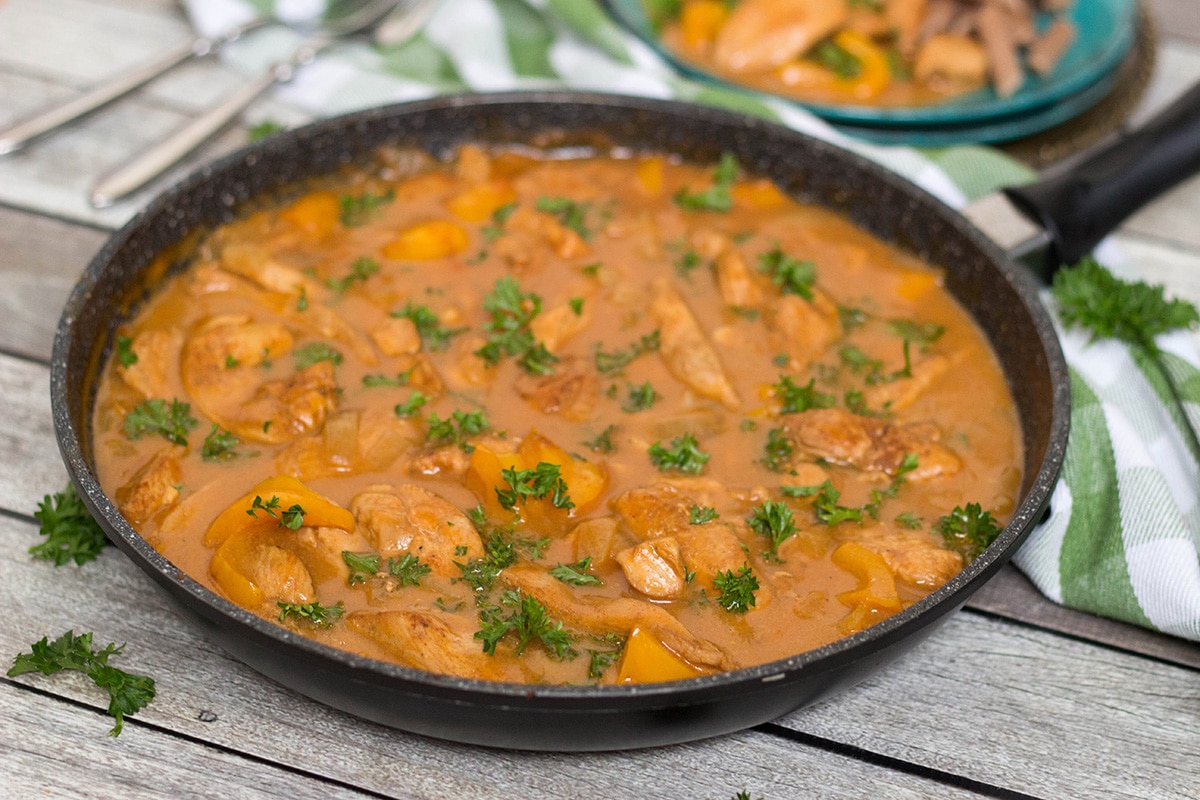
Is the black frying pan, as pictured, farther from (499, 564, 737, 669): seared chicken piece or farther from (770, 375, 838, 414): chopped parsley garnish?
(770, 375, 838, 414): chopped parsley garnish

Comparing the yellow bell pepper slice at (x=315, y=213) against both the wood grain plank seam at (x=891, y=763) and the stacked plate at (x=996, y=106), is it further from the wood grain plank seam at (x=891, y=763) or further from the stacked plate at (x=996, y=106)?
the wood grain plank seam at (x=891, y=763)

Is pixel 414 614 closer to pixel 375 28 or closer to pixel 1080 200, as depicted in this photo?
pixel 1080 200

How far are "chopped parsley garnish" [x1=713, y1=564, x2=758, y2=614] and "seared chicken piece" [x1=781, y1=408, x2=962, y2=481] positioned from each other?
17.9 inches

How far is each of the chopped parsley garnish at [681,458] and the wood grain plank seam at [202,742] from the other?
37.1 inches

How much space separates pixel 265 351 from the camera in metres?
3.09

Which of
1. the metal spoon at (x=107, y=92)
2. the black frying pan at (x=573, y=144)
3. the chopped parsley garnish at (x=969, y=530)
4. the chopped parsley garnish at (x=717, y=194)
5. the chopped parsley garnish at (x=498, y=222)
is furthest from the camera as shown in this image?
the metal spoon at (x=107, y=92)

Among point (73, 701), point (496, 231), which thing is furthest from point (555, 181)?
point (73, 701)

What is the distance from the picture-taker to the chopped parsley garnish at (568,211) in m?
3.61

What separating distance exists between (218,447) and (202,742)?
670 mm

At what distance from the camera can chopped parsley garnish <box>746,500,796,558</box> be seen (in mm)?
2652

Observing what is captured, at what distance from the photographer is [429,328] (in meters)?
3.21

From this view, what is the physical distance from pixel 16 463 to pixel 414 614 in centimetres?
136

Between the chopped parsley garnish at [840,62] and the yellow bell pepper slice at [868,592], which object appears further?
the chopped parsley garnish at [840,62]

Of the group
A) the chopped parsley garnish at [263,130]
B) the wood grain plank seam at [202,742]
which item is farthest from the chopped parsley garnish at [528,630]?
the chopped parsley garnish at [263,130]
